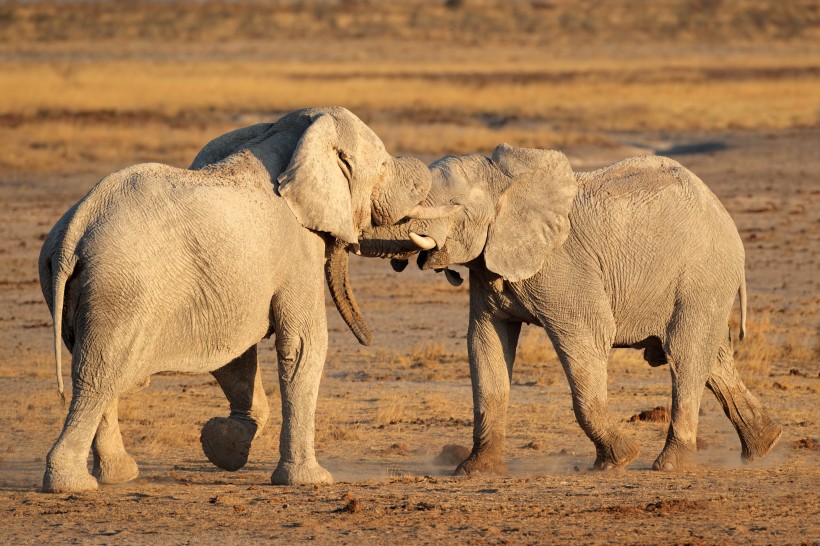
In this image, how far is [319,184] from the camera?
8.41 meters

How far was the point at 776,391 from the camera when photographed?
39.1ft

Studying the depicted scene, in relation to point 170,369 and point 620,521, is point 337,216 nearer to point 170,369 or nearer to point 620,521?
point 170,369

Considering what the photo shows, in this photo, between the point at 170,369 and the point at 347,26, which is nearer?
the point at 170,369

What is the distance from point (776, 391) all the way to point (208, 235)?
564 centimetres

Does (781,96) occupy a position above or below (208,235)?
above

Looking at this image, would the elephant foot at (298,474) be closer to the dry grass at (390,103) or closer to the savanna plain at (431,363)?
the savanna plain at (431,363)

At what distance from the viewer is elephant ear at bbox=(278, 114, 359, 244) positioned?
8.40m

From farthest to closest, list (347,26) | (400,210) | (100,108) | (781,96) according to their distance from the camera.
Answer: (347,26)
(781,96)
(100,108)
(400,210)

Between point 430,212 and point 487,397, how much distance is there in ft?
4.04

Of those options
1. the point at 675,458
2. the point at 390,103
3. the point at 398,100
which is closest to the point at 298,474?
the point at 675,458

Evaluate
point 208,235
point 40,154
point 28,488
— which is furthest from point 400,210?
point 40,154

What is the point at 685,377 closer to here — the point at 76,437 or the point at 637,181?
the point at 637,181

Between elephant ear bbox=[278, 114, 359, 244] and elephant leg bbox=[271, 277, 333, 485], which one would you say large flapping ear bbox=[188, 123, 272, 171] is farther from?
elephant leg bbox=[271, 277, 333, 485]

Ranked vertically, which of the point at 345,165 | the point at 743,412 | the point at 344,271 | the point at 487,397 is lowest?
the point at 743,412
